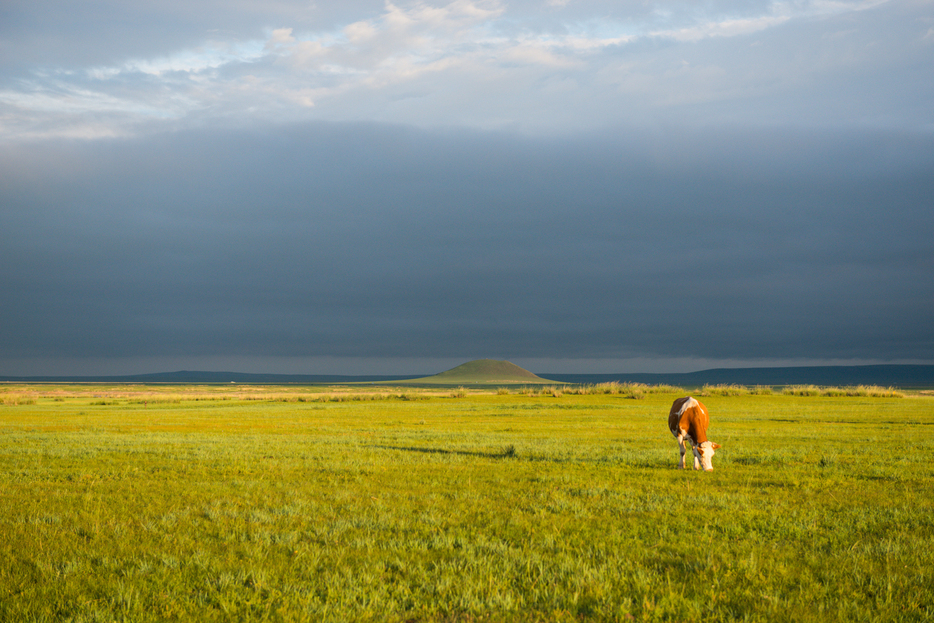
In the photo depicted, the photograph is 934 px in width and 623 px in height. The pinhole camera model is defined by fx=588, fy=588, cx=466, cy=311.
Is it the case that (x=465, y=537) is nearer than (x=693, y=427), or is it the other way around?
(x=465, y=537)

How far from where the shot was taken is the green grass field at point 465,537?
21.6ft

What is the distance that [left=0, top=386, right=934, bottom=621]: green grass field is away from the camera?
658 cm

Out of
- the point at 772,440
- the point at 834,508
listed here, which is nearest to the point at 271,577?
the point at 834,508

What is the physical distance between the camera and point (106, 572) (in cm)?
770

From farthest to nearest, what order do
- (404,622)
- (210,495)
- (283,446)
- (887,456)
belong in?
(283,446)
(887,456)
(210,495)
(404,622)

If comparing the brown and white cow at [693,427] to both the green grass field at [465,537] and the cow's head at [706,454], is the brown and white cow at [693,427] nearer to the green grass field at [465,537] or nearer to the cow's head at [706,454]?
the cow's head at [706,454]

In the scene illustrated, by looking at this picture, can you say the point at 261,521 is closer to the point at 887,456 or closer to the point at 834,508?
the point at 834,508

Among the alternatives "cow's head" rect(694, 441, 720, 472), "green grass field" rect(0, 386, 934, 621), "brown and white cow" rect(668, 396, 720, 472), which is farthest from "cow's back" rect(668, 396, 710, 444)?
"green grass field" rect(0, 386, 934, 621)

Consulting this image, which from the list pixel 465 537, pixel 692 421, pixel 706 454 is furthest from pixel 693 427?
pixel 465 537

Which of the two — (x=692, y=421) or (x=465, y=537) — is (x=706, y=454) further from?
(x=465, y=537)

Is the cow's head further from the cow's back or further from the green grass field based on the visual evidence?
the green grass field

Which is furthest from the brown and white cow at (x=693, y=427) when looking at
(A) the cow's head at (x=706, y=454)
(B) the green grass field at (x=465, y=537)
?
(B) the green grass field at (x=465, y=537)

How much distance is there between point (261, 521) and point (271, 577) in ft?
10.3

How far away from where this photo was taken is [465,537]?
30.1 feet
